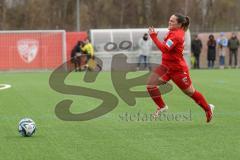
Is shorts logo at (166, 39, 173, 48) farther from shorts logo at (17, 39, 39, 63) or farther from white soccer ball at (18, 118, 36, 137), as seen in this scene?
shorts logo at (17, 39, 39, 63)

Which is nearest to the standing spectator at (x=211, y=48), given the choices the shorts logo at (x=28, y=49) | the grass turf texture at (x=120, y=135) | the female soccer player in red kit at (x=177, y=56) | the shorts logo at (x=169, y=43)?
the shorts logo at (x=28, y=49)

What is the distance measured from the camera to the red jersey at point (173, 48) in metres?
11.6

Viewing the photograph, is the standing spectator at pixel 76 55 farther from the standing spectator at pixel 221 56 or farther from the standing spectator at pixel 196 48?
the standing spectator at pixel 221 56

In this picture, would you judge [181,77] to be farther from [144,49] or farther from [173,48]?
[144,49]

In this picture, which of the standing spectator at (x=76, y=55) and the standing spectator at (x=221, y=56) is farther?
the standing spectator at (x=221, y=56)

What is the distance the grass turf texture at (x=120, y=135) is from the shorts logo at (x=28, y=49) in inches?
740

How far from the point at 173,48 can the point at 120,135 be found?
207 cm

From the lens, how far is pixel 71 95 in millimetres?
18016

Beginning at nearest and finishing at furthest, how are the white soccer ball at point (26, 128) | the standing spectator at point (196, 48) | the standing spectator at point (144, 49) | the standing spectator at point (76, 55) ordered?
the white soccer ball at point (26, 128), the standing spectator at point (76, 55), the standing spectator at point (144, 49), the standing spectator at point (196, 48)

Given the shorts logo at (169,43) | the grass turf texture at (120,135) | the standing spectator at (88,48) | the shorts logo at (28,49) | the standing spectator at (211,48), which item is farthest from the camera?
the standing spectator at (211,48)

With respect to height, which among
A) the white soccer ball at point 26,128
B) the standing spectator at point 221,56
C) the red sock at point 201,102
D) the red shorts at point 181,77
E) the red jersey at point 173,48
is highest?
the red jersey at point 173,48

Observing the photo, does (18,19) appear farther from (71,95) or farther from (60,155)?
(60,155)

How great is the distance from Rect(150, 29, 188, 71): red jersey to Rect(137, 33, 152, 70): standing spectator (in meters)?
22.4

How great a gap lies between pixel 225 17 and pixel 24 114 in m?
57.3
